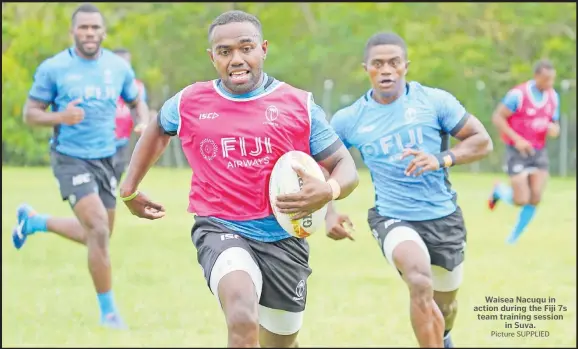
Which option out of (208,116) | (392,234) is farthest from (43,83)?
(208,116)

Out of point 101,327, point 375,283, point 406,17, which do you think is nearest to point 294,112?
point 101,327

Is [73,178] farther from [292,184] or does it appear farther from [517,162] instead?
[517,162]

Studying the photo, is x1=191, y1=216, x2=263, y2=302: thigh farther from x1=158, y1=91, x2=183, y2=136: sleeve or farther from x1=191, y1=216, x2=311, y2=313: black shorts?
x1=158, y1=91, x2=183, y2=136: sleeve

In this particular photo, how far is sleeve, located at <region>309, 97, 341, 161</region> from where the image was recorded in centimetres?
609

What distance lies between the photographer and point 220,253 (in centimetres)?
589

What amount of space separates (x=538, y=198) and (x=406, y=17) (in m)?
26.7

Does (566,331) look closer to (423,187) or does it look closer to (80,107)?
(423,187)

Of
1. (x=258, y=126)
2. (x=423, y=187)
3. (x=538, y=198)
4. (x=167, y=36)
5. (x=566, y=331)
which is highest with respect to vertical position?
(x=258, y=126)

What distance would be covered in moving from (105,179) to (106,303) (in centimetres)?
117

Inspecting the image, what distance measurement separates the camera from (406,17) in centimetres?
4194

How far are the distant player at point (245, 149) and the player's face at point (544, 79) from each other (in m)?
10.1

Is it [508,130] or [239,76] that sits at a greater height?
[239,76]

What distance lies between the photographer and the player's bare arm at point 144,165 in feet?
20.7

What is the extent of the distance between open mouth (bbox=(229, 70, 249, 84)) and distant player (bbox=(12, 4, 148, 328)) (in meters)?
3.89
